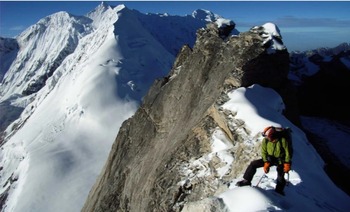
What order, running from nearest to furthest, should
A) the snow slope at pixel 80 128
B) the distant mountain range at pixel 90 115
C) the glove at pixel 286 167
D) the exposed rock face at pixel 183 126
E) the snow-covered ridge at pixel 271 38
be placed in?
the glove at pixel 286 167
the exposed rock face at pixel 183 126
the snow-covered ridge at pixel 271 38
the distant mountain range at pixel 90 115
the snow slope at pixel 80 128

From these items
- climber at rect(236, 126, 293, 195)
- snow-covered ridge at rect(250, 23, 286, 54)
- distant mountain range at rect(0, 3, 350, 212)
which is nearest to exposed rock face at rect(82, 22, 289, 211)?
snow-covered ridge at rect(250, 23, 286, 54)

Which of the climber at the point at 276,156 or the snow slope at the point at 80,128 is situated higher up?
the climber at the point at 276,156

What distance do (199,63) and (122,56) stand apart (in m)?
113

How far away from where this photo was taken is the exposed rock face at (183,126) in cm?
1739

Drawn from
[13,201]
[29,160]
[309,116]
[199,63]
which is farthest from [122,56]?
[199,63]

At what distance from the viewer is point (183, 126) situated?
2297 centimetres

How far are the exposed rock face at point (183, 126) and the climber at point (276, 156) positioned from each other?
1.40 meters

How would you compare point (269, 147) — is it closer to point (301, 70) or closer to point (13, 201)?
point (301, 70)

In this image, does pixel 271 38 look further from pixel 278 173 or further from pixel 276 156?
pixel 278 173

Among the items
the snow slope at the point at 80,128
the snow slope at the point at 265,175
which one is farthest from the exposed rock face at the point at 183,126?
the snow slope at the point at 80,128

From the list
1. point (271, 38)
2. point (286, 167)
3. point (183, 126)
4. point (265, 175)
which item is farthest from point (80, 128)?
point (286, 167)

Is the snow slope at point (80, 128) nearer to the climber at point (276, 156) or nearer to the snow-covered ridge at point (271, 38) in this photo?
the snow-covered ridge at point (271, 38)

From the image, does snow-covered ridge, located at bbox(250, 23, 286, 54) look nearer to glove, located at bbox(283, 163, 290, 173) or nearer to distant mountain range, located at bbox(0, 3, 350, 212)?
distant mountain range, located at bbox(0, 3, 350, 212)

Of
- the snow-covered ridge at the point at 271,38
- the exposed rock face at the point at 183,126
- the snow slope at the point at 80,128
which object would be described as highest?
the snow-covered ridge at the point at 271,38
